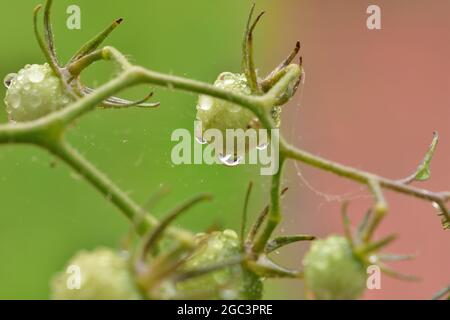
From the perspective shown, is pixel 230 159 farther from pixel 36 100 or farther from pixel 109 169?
pixel 109 169

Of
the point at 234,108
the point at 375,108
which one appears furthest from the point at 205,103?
the point at 375,108

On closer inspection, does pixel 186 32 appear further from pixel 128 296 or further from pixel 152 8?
pixel 128 296

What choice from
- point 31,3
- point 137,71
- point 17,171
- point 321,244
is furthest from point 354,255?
point 31,3

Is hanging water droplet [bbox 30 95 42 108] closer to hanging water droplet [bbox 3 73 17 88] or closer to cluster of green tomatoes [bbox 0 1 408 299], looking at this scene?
hanging water droplet [bbox 3 73 17 88]

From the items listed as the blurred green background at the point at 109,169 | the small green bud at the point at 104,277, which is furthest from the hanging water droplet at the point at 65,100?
the blurred green background at the point at 109,169

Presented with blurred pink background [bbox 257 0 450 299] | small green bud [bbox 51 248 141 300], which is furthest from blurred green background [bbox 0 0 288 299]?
small green bud [bbox 51 248 141 300]
